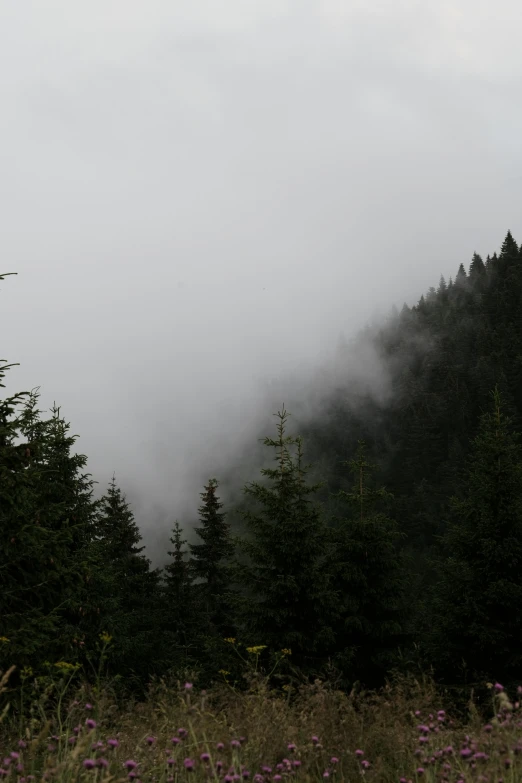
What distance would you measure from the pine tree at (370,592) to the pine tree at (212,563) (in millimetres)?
16829

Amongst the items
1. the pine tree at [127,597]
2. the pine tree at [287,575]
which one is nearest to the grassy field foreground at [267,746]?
the pine tree at [127,597]

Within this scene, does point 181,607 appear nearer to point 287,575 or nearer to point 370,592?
point 370,592

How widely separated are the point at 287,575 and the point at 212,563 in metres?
20.9


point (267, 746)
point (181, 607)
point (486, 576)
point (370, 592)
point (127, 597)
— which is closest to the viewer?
point (267, 746)

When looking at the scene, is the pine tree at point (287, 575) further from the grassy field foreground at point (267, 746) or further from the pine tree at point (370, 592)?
the grassy field foreground at point (267, 746)

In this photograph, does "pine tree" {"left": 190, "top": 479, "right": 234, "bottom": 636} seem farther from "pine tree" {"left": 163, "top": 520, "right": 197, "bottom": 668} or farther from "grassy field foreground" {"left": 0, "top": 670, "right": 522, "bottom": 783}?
"grassy field foreground" {"left": 0, "top": 670, "right": 522, "bottom": 783}

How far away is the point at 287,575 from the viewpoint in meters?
15.4

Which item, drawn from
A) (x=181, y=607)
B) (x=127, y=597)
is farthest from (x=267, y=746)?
(x=181, y=607)

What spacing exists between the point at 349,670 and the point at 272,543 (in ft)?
14.1

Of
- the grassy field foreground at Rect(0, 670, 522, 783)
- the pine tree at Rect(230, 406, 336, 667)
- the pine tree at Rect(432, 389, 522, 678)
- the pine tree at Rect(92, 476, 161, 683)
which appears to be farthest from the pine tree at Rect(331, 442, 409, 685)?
the grassy field foreground at Rect(0, 670, 522, 783)

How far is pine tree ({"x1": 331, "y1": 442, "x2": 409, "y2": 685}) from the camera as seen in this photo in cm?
1642

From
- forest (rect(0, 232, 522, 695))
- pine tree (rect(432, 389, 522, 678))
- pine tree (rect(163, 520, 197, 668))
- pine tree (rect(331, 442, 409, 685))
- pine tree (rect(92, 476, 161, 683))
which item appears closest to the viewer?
forest (rect(0, 232, 522, 695))

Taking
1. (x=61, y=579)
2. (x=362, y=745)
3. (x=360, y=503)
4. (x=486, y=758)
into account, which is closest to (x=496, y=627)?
(x=360, y=503)

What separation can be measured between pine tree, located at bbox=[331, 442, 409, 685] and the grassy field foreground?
12456mm
